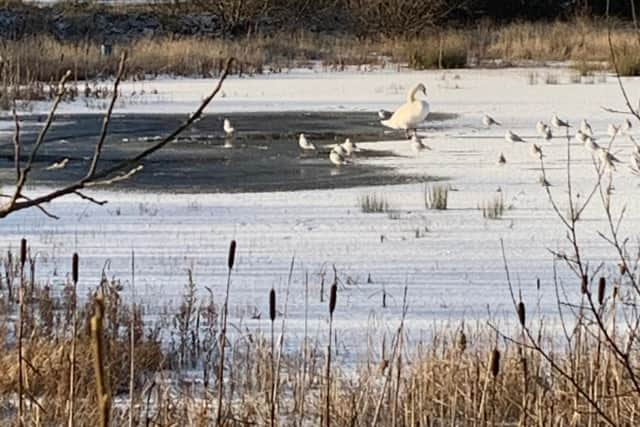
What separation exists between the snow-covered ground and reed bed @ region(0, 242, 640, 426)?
0.78 m

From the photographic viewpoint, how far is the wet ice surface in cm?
1444

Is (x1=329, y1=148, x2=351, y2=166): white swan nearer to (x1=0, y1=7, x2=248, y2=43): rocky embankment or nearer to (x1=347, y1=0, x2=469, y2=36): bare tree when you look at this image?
(x1=347, y1=0, x2=469, y2=36): bare tree

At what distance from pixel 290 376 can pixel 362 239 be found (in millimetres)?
4711

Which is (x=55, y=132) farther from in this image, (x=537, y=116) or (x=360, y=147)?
(x=537, y=116)

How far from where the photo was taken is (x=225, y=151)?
17.4 m

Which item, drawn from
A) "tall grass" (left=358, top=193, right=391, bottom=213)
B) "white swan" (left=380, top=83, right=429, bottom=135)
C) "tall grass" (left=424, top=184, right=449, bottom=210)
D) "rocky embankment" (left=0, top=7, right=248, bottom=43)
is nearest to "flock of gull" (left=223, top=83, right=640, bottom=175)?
"white swan" (left=380, top=83, right=429, bottom=135)

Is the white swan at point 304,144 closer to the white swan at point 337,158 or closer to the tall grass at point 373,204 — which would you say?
the white swan at point 337,158

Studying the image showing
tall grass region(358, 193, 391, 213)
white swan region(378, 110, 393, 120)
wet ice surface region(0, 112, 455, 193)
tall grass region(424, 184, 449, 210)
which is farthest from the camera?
white swan region(378, 110, 393, 120)

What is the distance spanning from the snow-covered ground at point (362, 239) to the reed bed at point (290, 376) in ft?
2.56

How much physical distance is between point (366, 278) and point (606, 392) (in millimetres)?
4013

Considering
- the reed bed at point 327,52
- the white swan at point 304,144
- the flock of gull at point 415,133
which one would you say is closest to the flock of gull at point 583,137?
the flock of gull at point 415,133

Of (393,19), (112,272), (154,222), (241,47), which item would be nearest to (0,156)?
(154,222)

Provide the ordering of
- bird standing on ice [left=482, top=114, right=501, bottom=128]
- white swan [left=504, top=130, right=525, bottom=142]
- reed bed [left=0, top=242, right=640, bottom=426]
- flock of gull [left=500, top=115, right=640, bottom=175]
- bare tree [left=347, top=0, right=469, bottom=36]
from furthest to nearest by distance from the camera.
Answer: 1. bare tree [left=347, top=0, right=469, bottom=36]
2. bird standing on ice [left=482, top=114, right=501, bottom=128]
3. white swan [left=504, top=130, right=525, bottom=142]
4. flock of gull [left=500, top=115, right=640, bottom=175]
5. reed bed [left=0, top=242, right=640, bottom=426]

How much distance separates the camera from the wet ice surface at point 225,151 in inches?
568
